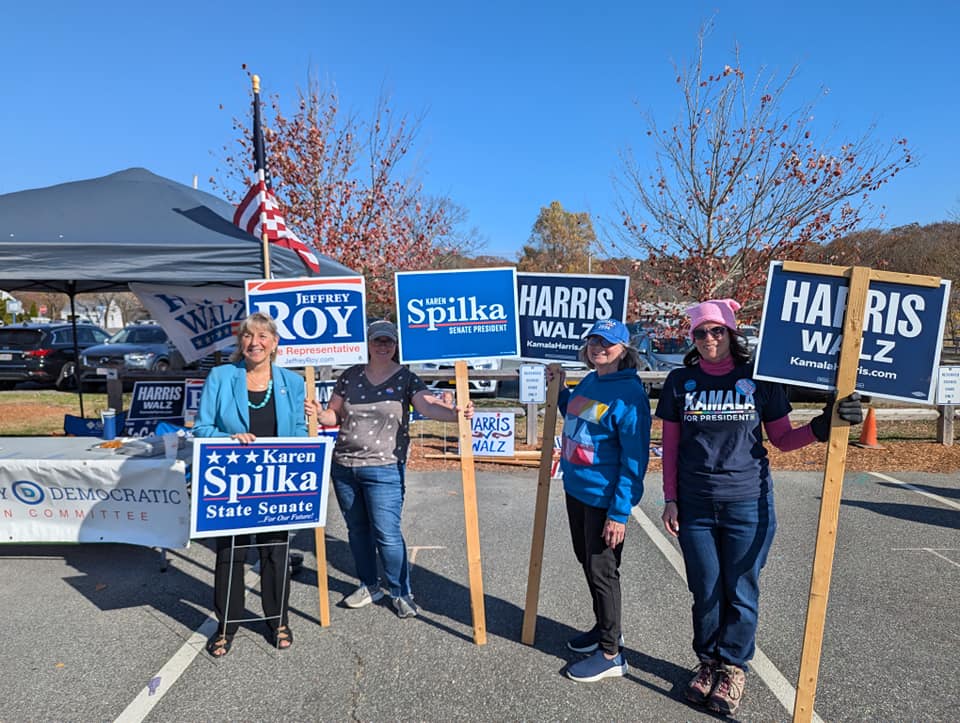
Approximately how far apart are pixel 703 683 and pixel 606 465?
1.14m

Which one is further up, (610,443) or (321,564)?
(610,443)

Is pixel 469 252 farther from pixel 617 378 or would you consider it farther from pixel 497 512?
pixel 617 378

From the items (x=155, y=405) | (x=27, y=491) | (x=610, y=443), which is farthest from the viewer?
(x=155, y=405)

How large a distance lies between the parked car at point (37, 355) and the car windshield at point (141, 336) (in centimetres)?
138

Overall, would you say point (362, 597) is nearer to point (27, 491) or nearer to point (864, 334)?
point (27, 491)

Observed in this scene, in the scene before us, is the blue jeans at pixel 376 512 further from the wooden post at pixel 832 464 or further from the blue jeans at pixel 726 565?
the wooden post at pixel 832 464

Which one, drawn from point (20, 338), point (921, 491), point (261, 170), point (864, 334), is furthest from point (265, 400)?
point (20, 338)

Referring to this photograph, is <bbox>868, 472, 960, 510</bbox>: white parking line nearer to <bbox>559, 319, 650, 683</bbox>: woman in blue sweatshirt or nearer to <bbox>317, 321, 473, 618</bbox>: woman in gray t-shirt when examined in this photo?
<bbox>559, 319, 650, 683</bbox>: woman in blue sweatshirt

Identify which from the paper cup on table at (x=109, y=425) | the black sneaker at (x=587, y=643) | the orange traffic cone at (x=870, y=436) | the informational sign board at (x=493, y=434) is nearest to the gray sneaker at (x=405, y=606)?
the black sneaker at (x=587, y=643)

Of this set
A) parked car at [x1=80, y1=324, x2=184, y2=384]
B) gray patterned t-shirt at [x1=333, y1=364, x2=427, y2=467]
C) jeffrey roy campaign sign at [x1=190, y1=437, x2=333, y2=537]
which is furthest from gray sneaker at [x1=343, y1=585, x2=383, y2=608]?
parked car at [x1=80, y1=324, x2=184, y2=384]

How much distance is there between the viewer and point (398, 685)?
3.23 m

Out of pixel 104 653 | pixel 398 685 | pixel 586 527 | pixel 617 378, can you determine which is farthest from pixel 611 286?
pixel 104 653

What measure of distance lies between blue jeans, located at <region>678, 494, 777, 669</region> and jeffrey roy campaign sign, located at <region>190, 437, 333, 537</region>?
6.52 ft

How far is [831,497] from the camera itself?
8.97 ft
